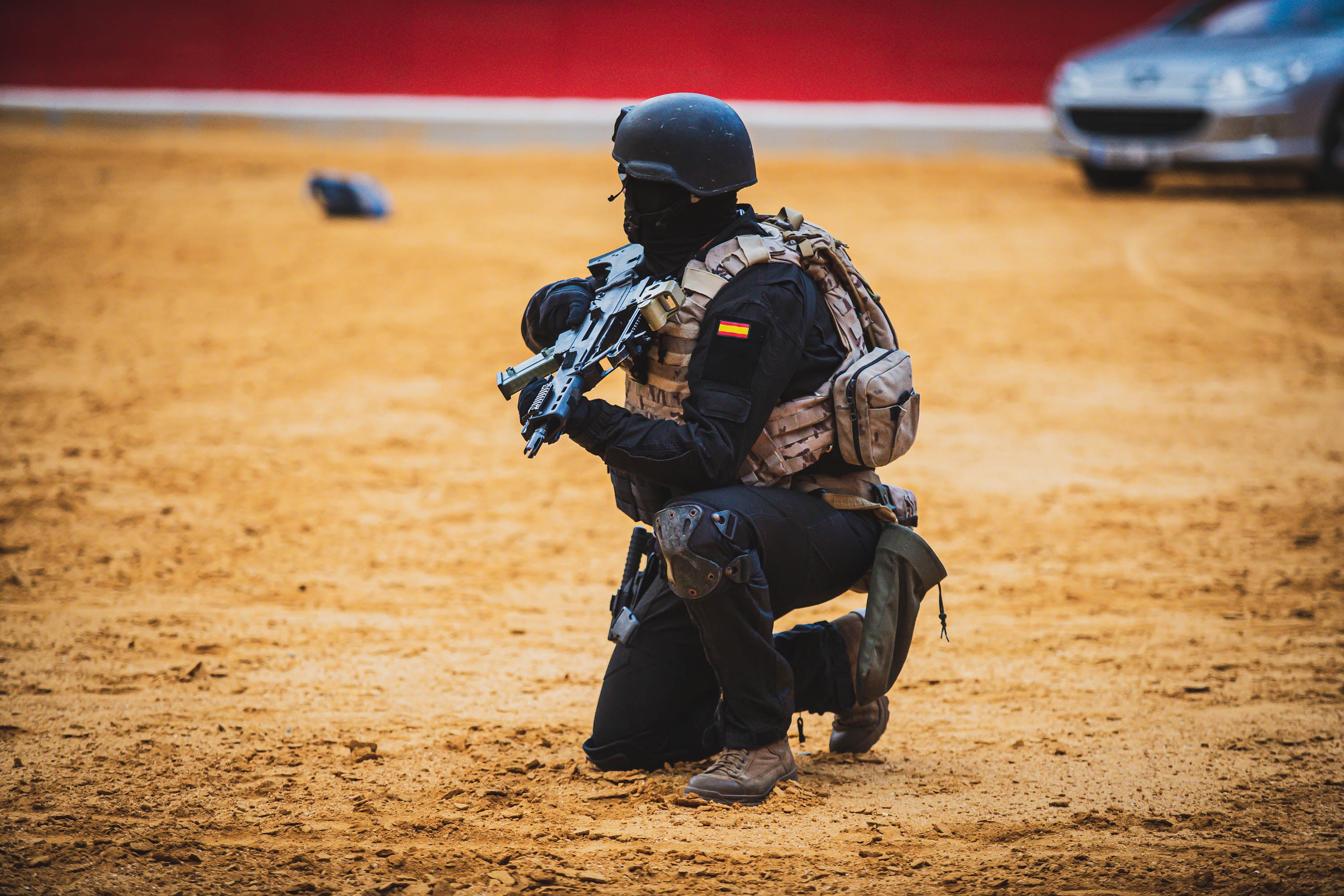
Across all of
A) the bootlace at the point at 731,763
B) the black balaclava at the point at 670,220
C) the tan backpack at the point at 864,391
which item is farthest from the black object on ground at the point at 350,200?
the bootlace at the point at 731,763

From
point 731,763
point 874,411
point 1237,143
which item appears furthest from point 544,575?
point 1237,143

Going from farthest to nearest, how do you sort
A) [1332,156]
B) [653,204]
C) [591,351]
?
[1332,156] < [653,204] < [591,351]

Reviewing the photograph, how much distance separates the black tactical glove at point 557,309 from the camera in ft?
11.9

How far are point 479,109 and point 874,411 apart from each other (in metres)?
15.5

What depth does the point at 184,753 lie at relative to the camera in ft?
12.3

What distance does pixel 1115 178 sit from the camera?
1395cm

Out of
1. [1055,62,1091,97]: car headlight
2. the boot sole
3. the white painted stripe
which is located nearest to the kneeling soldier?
the boot sole

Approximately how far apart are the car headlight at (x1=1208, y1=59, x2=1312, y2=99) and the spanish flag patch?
34.7ft

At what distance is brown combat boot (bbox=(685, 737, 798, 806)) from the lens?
3.41 meters

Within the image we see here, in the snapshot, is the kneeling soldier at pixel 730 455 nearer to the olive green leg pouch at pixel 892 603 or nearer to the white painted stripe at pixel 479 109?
the olive green leg pouch at pixel 892 603

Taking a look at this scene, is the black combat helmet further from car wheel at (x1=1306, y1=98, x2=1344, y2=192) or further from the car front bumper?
car wheel at (x1=1306, y1=98, x2=1344, y2=192)

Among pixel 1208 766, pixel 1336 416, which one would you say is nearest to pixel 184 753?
pixel 1208 766

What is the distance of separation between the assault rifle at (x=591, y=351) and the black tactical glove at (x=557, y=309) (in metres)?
0.05

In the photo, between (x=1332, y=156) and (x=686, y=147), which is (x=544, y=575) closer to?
(x=686, y=147)
